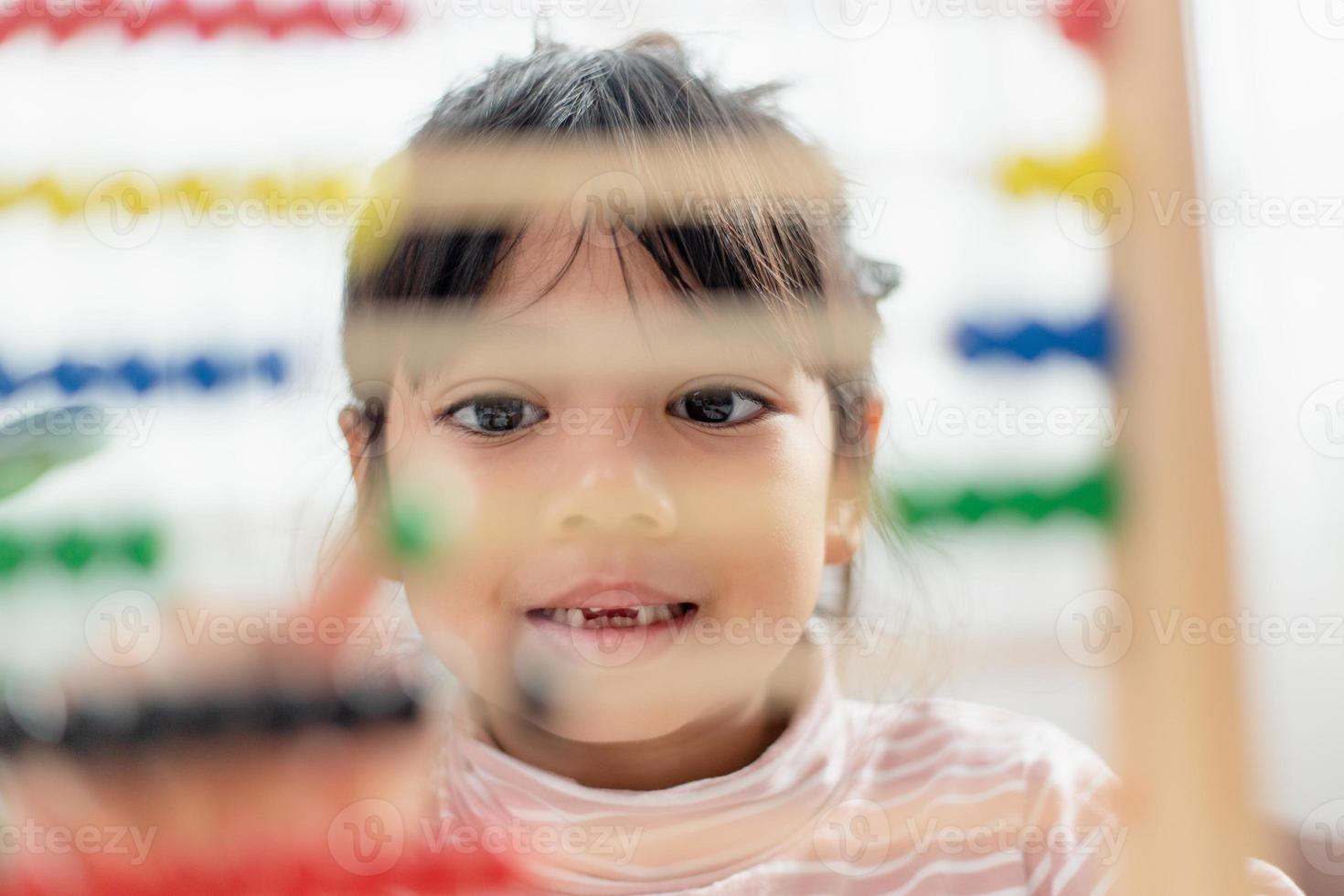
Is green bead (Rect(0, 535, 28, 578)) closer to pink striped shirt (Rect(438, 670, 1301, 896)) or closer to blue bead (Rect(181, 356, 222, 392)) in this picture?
blue bead (Rect(181, 356, 222, 392))

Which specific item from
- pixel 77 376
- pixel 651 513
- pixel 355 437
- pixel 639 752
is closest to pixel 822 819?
pixel 639 752

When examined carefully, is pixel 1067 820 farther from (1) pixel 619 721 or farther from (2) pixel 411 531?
(2) pixel 411 531

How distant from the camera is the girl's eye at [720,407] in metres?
0.59

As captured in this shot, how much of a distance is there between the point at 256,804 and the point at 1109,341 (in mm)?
453

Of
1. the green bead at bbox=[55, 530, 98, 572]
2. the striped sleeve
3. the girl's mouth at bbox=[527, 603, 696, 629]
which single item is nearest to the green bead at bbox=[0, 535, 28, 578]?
the green bead at bbox=[55, 530, 98, 572]

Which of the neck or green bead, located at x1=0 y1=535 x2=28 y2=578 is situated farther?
the neck

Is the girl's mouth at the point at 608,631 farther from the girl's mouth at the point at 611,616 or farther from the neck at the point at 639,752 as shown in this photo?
the neck at the point at 639,752

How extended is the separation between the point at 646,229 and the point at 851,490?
0.21 m

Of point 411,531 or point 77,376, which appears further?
point 411,531

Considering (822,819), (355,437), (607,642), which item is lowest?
(822,819)

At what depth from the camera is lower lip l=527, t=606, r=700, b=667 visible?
1.95 feet

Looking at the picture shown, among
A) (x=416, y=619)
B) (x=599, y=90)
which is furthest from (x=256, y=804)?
(x=599, y=90)

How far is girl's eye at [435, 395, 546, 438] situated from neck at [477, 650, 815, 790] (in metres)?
0.20

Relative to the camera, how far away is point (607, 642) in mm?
593
